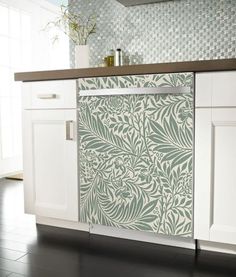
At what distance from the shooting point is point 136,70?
1.71 metres

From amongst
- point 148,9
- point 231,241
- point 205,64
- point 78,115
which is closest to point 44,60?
point 148,9

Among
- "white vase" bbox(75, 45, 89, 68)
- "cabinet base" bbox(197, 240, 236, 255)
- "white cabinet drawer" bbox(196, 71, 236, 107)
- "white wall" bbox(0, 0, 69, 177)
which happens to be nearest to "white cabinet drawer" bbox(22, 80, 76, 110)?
"white vase" bbox(75, 45, 89, 68)

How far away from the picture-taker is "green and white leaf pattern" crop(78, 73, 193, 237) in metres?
1.67

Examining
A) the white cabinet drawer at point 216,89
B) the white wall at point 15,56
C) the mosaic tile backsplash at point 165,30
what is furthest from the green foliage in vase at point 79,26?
the white wall at point 15,56

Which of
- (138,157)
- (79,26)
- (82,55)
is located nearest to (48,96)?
(82,55)

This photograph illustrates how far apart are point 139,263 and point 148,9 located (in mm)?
1555

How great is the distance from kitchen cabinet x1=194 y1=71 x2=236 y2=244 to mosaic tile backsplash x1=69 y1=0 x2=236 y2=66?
62 cm

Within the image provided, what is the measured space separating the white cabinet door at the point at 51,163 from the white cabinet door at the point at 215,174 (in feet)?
2.21

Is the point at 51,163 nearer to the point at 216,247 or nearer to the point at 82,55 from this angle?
the point at 82,55

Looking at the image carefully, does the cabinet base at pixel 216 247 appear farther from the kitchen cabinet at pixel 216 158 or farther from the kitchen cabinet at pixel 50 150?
the kitchen cabinet at pixel 50 150

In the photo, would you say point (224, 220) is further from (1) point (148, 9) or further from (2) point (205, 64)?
(1) point (148, 9)

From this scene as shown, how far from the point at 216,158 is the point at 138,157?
0.38 meters

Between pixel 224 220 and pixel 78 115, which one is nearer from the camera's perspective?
pixel 224 220

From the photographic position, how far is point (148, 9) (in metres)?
2.28
